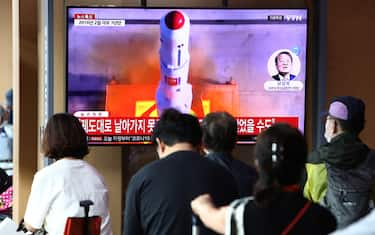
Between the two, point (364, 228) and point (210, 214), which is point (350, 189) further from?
point (364, 228)

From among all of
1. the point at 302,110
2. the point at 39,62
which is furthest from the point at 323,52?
the point at 39,62

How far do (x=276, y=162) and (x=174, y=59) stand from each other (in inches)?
116

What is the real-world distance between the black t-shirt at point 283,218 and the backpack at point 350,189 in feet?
4.33

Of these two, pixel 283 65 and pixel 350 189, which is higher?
pixel 283 65

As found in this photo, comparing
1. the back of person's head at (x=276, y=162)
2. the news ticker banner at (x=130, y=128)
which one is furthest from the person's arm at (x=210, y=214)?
the news ticker banner at (x=130, y=128)

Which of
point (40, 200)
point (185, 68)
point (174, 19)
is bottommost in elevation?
point (40, 200)

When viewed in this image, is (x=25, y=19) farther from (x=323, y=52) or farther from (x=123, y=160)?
(x=323, y=52)

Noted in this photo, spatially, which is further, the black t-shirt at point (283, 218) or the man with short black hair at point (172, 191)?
the man with short black hair at point (172, 191)

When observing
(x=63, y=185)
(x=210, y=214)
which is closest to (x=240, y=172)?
(x=63, y=185)

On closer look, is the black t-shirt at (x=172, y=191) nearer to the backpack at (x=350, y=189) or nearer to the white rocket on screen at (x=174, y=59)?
the backpack at (x=350, y=189)

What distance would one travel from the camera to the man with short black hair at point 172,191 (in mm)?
2846

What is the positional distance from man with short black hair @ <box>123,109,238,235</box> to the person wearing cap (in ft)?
2.73

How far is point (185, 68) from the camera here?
5.12 m

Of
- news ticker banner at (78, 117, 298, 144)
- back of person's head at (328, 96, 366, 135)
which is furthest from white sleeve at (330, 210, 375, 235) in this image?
news ticker banner at (78, 117, 298, 144)
